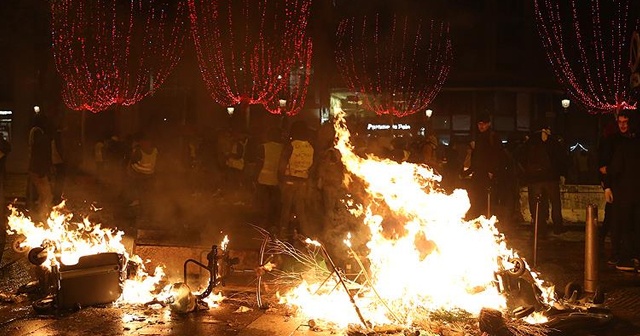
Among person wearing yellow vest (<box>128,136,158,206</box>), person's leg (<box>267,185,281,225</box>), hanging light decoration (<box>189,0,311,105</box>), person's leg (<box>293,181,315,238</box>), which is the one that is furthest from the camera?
hanging light decoration (<box>189,0,311,105</box>)

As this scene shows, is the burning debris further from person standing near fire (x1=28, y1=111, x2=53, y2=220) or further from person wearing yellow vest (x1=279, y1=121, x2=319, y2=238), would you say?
person standing near fire (x1=28, y1=111, x2=53, y2=220)

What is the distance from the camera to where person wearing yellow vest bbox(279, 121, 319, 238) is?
9742mm

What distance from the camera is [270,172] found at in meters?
10.5

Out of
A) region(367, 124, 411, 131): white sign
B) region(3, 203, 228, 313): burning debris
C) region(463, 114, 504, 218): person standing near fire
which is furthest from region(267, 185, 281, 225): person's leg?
region(367, 124, 411, 131): white sign

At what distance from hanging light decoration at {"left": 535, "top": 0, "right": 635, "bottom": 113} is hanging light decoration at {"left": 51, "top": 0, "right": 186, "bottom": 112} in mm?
17787

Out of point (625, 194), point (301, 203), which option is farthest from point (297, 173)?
point (625, 194)

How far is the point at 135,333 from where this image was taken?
550 cm

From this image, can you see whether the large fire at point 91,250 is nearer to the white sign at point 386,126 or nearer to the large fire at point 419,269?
the large fire at point 419,269

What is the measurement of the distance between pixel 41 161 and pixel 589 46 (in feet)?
91.8

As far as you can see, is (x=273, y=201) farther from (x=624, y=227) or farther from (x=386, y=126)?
(x=386, y=126)

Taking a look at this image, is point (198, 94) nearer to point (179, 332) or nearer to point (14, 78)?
point (14, 78)

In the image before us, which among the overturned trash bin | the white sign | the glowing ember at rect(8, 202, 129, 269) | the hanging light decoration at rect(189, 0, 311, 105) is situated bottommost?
the overturned trash bin

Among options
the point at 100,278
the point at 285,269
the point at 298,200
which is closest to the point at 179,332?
the point at 100,278

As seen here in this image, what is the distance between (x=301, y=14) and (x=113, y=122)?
39.5 feet
